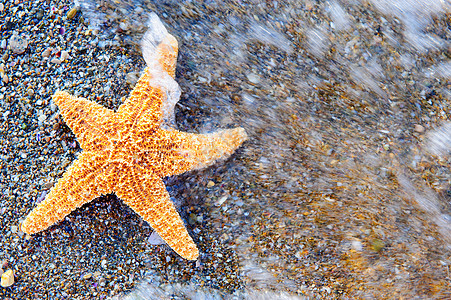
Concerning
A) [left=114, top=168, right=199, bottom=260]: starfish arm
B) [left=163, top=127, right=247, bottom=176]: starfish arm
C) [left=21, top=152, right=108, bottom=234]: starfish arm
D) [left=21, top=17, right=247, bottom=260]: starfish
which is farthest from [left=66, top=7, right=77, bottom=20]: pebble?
[left=114, top=168, right=199, bottom=260]: starfish arm

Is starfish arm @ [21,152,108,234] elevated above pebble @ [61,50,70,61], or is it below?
below

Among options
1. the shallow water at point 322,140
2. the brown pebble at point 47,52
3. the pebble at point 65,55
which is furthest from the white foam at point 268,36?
the brown pebble at point 47,52

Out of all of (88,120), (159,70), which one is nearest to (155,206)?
(88,120)

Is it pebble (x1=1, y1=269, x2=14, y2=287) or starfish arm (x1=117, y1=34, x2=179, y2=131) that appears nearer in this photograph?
starfish arm (x1=117, y1=34, x2=179, y2=131)

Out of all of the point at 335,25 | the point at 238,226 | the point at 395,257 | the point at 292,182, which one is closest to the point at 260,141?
the point at 292,182

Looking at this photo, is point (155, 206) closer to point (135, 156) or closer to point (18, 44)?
point (135, 156)

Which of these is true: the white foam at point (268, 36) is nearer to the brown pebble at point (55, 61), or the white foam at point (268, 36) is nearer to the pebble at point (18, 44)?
the brown pebble at point (55, 61)

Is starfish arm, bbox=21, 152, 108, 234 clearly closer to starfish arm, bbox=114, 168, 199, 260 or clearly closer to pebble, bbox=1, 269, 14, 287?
starfish arm, bbox=114, 168, 199, 260

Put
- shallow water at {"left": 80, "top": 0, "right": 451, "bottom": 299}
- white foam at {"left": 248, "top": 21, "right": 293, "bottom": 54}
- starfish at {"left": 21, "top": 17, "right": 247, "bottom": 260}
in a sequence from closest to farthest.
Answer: starfish at {"left": 21, "top": 17, "right": 247, "bottom": 260}
shallow water at {"left": 80, "top": 0, "right": 451, "bottom": 299}
white foam at {"left": 248, "top": 21, "right": 293, "bottom": 54}
